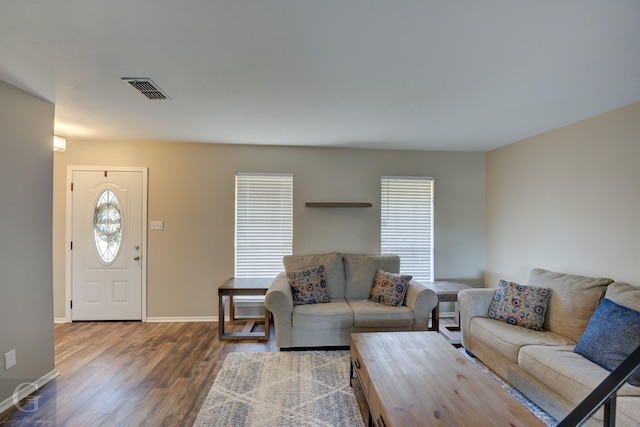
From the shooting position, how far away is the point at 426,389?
1.66 meters

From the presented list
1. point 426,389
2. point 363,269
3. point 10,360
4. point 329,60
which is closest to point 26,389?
point 10,360

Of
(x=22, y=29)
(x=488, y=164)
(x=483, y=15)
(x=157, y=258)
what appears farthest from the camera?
(x=488, y=164)

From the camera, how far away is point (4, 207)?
2.15 meters

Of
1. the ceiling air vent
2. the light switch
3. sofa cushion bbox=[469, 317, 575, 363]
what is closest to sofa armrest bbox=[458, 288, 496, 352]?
sofa cushion bbox=[469, 317, 575, 363]

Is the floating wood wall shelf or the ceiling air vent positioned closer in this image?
the ceiling air vent

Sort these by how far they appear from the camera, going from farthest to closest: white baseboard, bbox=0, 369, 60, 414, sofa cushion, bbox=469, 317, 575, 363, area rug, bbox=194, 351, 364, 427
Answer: sofa cushion, bbox=469, 317, 575, 363, white baseboard, bbox=0, 369, 60, 414, area rug, bbox=194, 351, 364, 427

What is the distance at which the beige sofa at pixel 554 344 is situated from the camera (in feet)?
5.90

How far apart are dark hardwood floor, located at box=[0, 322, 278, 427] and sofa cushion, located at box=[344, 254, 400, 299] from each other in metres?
1.18

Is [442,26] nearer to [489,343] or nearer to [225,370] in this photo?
[489,343]

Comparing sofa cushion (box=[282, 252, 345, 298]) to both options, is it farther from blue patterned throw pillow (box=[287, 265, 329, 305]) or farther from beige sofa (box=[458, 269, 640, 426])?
beige sofa (box=[458, 269, 640, 426])

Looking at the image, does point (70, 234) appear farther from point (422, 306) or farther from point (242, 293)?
point (422, 306)

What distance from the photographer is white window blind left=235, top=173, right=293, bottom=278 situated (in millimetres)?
4027

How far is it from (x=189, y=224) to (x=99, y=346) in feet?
5.49

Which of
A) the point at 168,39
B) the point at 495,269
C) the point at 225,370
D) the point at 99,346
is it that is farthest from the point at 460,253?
the point at 99,346
